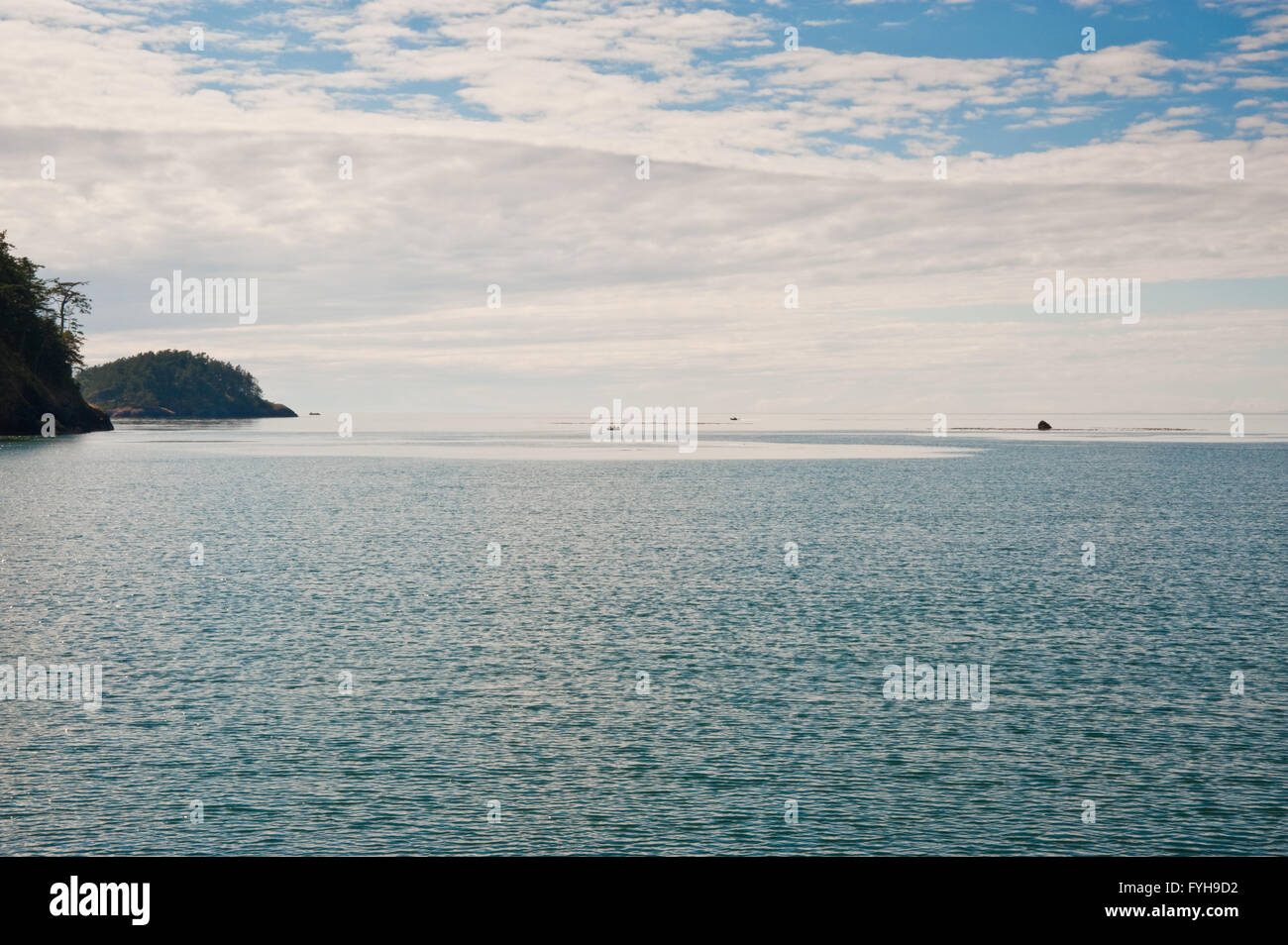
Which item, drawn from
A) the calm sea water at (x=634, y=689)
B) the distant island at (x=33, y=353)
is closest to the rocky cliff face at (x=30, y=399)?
Answer: the distant island at (x=33, y=353)

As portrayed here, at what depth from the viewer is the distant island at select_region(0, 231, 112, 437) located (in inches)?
6644

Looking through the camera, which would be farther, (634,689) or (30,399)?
(30,399)

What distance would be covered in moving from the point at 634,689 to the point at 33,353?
177 m

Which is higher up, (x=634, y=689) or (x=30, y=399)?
(x=30, y=399)

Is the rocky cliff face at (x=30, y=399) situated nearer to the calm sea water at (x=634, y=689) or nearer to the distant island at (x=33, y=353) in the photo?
the distant island at (x=33, y=353)

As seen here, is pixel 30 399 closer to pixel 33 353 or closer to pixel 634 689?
pixel 33 353

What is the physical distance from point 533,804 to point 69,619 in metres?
24.5

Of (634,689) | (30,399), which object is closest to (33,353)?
(30,399)

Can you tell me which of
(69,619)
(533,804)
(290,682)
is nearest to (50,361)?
(69,619)

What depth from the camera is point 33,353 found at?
177 meters

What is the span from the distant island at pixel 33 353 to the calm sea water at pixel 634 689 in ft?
380

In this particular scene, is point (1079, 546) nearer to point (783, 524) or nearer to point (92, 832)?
point (783, 524)

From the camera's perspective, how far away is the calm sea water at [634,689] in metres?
19.7

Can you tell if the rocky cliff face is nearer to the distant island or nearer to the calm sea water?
the distant island
